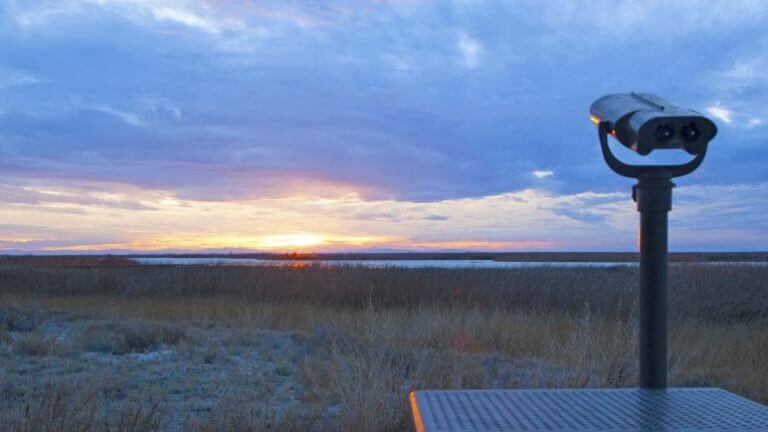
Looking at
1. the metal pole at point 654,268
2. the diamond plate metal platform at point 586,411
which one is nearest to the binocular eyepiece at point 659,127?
the metal pole at point 654,268

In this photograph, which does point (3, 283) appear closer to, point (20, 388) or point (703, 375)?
point (20, 388)

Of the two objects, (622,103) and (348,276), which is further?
(348,276)

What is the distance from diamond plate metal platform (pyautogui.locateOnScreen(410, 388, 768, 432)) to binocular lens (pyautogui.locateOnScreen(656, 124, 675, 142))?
0.74 m

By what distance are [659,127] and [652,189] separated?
0.23 meters

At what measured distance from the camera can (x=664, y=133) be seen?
185cm

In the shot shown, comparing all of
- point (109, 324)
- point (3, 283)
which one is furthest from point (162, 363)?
point (3, 283)

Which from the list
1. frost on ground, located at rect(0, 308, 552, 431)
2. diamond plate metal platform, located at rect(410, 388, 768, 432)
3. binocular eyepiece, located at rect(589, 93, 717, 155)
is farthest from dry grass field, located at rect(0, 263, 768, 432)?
binocular eyepiece, located at rect(589, 93, 717, 155)

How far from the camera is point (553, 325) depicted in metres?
10.6

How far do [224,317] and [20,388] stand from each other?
248 inches

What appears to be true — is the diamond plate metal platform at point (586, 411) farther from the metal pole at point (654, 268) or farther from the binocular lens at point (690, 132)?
the binocular lens at point (690, 132)

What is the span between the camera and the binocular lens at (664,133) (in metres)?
1.84

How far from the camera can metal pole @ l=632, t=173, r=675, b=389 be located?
6.51 ft

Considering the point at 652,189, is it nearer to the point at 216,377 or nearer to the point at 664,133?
the point at 664,133

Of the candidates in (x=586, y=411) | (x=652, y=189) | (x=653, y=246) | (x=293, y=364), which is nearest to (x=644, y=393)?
(x=586, y=411)
